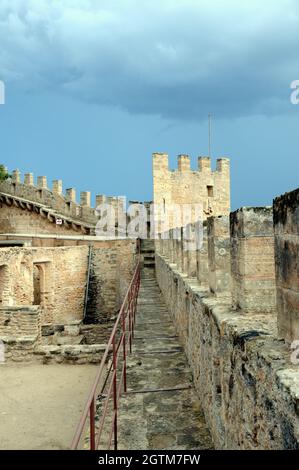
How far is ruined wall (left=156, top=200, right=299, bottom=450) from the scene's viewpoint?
1908 mm

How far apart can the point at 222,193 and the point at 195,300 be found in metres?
22.7

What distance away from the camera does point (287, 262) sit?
2.27 meters

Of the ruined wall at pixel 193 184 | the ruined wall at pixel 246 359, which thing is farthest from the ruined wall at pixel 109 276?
the ruined wall at pixel 246 359

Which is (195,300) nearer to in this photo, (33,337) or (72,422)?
(72,422)

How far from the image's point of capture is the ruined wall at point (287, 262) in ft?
7.06

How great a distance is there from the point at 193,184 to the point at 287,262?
23043 mm

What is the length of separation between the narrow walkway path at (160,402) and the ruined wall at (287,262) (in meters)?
1.98

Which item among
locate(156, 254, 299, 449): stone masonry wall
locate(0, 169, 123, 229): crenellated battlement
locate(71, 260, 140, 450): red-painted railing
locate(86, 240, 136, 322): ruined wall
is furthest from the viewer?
locate(0, 169, 123, 229): crenellated battlement

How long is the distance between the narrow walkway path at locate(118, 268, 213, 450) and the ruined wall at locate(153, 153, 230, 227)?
16.5 m

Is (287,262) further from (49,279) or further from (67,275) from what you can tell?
(67,275)

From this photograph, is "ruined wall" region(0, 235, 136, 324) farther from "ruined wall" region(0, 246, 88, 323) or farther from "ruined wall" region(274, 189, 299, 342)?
"ruined wall" region(274, 189, 299, 342)

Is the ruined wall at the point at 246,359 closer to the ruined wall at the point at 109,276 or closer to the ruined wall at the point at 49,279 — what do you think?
the ruined wall at the point at 49,279

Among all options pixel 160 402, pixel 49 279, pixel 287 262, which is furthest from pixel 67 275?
pixel 287 262

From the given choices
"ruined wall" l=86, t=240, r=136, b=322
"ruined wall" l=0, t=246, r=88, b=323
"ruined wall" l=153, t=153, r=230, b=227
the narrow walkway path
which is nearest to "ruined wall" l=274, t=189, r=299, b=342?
the narrow walkway path
